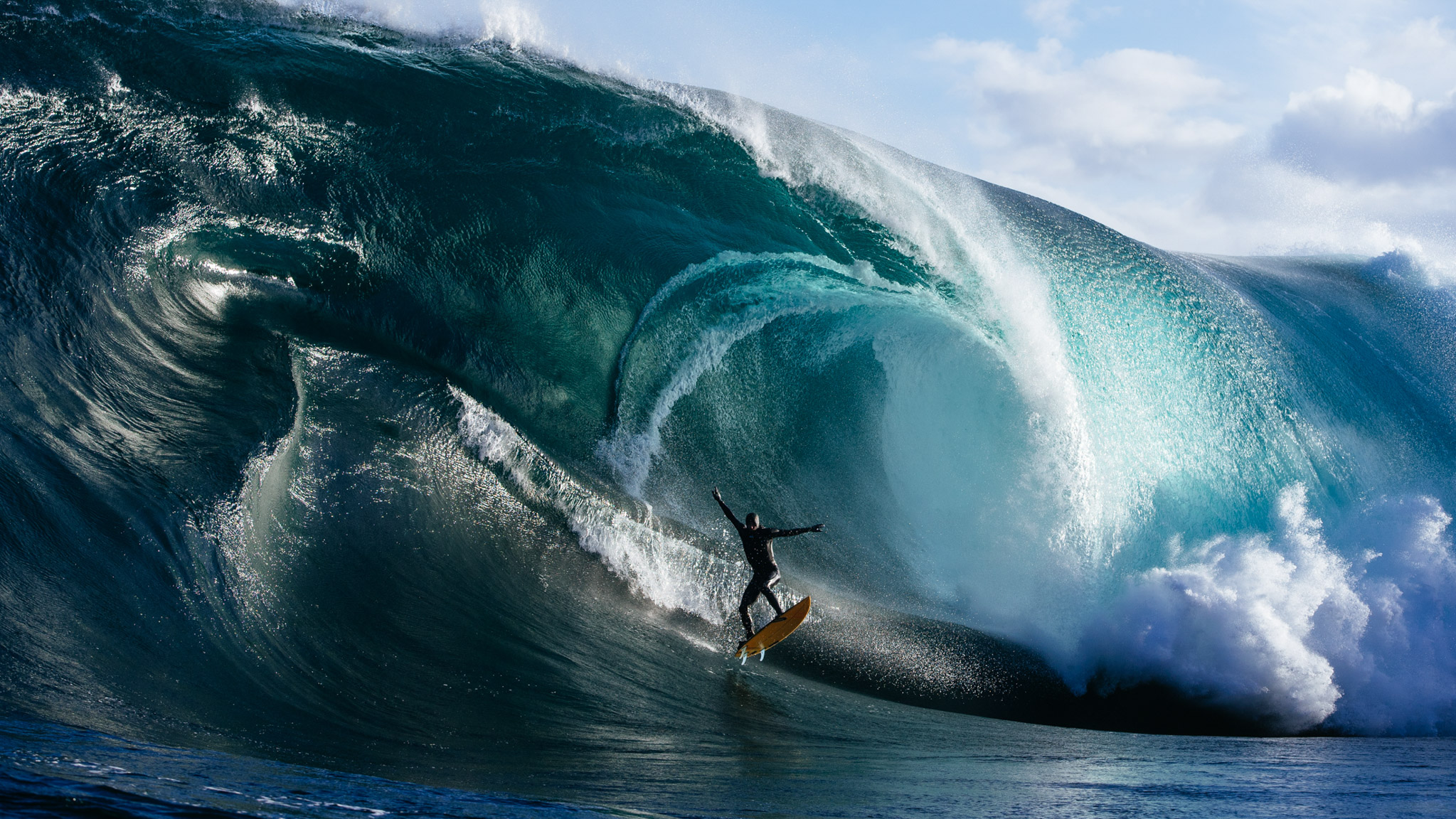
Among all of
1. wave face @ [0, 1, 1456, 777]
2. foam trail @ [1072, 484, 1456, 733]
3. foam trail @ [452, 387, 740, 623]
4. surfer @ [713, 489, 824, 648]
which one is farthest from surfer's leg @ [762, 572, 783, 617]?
foam trail @ [1072, 484, 1456, 733]

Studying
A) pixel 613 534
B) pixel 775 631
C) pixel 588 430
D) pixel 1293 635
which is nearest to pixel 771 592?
pixel 775 631

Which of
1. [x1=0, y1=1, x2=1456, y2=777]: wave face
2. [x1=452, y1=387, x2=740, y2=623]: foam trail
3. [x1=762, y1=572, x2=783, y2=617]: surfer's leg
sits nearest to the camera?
[x1=0, y1=1, x2=1456, y2=777]: wave face

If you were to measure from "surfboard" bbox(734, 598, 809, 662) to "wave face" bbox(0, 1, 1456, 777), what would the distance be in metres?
0.20

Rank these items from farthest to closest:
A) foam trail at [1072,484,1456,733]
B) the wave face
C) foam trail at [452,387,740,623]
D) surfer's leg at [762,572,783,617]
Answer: foam trail at [1072,484,1456,733] → foam trail at [452,387,740,623] → surfer's leg at [762,572,783,617] → the wave face

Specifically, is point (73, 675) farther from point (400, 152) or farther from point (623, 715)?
point (400, 152)

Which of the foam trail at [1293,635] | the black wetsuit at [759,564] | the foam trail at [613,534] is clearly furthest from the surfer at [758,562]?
the foam trail at [1293,635]

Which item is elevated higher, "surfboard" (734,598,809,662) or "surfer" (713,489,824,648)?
"surfer" (713,489,824,648)

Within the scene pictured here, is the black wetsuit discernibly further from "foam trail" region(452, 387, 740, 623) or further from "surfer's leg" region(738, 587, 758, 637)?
"foam trail" region(452, 387, 740, 623)

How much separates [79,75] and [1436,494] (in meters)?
12.2

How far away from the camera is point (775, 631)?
558cm

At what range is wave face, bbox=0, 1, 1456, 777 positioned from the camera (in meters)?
4.49

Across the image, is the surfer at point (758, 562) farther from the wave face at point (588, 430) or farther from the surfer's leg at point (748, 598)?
the wave face at point (588, 430)

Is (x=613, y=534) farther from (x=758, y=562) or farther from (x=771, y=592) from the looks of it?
(x=771, y=592)

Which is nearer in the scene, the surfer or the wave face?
the wave face
